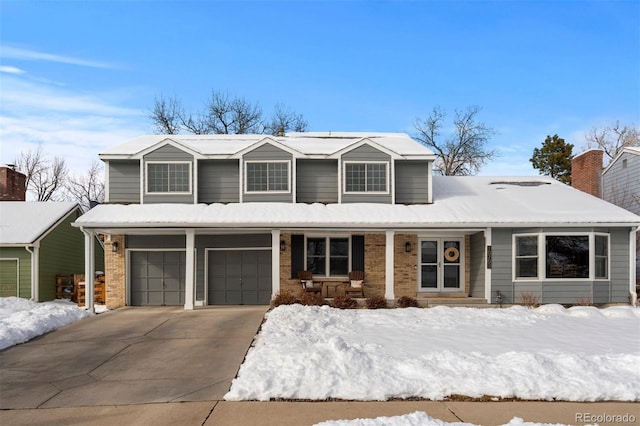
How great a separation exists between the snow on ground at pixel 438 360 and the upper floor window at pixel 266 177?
5869 mm

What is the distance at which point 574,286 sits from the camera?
49.5ft

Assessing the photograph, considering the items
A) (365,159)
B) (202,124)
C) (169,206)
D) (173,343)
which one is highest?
(202,124)

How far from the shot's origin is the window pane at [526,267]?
15.2m

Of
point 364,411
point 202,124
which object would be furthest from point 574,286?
point 202,124

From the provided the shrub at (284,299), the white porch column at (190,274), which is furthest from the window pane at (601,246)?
the white porch column at (190,274)

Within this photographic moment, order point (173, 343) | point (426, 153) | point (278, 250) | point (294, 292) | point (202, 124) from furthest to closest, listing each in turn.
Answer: point (202, 124) → point (426, 153) → point (294, 292) → point (278, 250) → point (173, 343)

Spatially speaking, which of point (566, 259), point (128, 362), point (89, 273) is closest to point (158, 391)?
point (128, 362)

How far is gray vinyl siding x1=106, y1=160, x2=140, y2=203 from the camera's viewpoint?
16.8 m

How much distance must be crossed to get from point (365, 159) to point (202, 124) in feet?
63.2

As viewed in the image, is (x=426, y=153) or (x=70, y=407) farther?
(x=426, y=153)

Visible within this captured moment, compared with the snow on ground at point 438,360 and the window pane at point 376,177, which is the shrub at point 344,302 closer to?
the snow on ground at point 438,360

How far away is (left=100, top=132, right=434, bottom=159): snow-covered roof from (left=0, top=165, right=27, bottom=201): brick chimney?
34.8 feet

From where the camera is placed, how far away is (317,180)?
17.1 metres

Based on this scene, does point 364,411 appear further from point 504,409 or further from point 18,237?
point 18,237
